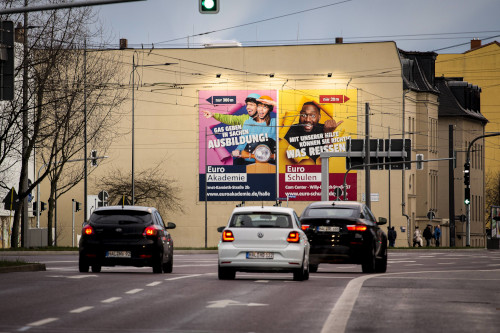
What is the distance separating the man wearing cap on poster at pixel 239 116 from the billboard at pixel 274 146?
7cm

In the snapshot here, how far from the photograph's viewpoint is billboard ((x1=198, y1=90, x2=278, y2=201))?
271ft

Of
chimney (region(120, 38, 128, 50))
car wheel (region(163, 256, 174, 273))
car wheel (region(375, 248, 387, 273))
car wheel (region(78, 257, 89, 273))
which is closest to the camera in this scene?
car wheel (region(78, 257, 89, 273))

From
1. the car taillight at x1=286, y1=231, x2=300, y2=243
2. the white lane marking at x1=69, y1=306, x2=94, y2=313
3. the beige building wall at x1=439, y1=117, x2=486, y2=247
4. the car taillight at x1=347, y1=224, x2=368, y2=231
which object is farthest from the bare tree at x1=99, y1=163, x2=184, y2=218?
the white lane marking at x1=69, y1=306, x2=94, y2=313

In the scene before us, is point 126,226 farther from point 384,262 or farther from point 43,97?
point 43,97

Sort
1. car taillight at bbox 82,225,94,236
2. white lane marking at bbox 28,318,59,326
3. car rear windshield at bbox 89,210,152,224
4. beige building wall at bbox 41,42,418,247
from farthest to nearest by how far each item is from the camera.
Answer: beige building wall at bbox 41,42,418,247 → car rear windshield at bbox 89,210,152,224 → car taillight at bbox 82,225,94,236 → white lane marking at bbox 28,318,59,326

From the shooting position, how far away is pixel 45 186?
287 feet

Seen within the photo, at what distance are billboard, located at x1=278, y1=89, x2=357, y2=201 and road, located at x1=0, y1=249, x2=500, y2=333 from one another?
58.3m

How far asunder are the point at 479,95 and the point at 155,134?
126 ft

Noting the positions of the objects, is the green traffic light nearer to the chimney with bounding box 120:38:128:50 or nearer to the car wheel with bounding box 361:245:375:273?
the car wheel with bounding box 361:245:375:273

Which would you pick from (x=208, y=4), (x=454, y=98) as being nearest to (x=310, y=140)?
(x=454, y=98)

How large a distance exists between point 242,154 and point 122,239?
188 feet

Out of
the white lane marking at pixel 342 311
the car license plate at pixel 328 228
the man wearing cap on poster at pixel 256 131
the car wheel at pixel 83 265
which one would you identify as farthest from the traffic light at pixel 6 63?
the man wearing cap on poster at pixel 256 131

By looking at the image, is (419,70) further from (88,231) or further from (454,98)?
(88,231)

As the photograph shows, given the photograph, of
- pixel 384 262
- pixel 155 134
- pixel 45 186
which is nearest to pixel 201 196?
pixel 155 134
